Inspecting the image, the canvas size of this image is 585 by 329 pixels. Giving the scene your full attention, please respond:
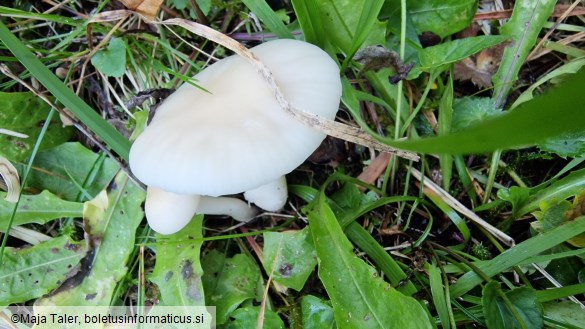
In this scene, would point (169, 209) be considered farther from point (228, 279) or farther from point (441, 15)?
point (441, 15)

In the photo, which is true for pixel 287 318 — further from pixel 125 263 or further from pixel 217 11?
pixel 217 11

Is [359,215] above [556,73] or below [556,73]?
below

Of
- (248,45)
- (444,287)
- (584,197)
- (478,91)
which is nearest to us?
(584,197)

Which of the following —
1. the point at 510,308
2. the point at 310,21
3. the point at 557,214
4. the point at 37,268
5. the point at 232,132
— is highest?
the point at 310,21

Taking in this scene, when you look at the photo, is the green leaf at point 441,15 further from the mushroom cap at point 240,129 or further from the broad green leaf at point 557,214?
the broad green leaf at point 557,214

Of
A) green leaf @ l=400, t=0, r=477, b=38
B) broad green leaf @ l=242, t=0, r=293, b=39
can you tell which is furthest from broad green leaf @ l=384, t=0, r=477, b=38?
broad green leaf @ l=242, t=0, r=293, b=39

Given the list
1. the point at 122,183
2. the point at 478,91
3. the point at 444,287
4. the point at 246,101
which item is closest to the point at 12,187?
the point at 122,183

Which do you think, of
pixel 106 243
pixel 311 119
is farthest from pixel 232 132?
pixel 106 243
